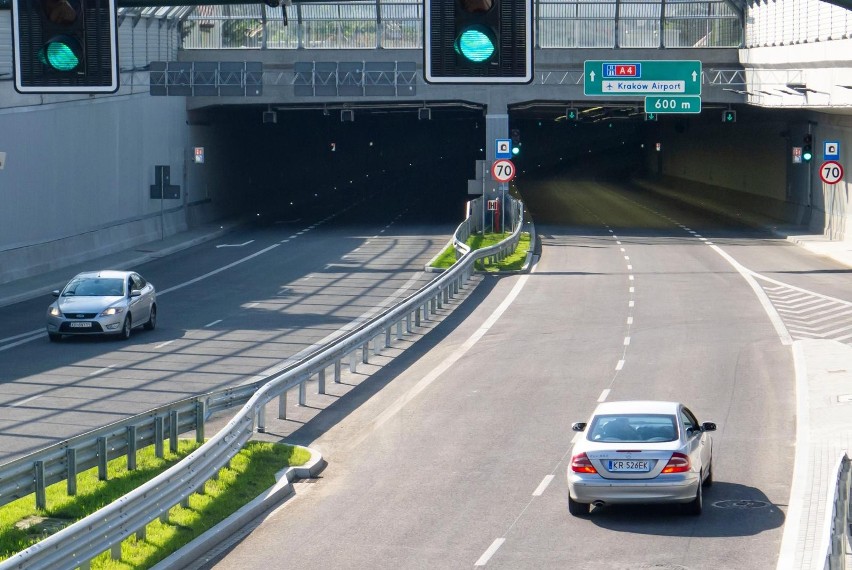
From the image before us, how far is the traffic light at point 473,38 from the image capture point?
28.7 feet

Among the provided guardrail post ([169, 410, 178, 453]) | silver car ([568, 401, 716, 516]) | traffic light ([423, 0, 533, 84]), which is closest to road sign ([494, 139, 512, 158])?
guardrail post ([169, 410, 178, 453])

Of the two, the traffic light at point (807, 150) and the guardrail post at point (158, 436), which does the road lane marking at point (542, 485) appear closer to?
the guardrail post at point (158, 436)

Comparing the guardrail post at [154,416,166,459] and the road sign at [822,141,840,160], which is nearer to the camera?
the guardrail post at [154,416,166,459]

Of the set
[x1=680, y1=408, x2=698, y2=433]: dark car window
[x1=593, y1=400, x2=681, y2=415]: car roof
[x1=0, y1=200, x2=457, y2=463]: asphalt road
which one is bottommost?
[x1=0, y1=200, x2=457, y2=463]: asphalt road

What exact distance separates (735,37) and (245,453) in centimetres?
4746

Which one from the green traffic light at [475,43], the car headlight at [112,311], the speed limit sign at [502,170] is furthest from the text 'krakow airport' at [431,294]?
the car headlight at [112,311]

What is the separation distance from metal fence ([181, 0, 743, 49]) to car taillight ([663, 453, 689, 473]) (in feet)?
150

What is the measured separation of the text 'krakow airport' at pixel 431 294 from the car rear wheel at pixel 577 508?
0.05m

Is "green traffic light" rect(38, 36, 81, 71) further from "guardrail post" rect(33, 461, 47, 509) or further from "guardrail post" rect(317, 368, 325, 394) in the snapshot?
"guardrail post" rect(317, 368, 325, 394)

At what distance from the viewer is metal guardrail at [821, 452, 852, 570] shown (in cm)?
967

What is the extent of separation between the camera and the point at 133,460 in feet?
51.8

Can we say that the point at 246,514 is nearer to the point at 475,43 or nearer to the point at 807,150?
the point at 475,43

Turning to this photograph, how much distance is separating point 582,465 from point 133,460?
531 cm

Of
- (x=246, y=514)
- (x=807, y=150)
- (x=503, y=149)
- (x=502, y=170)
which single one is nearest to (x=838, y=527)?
(x=246, y=514)
